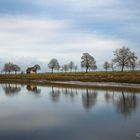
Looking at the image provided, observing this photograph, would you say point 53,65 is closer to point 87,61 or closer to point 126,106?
point 87,61

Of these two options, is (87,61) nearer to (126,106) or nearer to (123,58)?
(123,58)

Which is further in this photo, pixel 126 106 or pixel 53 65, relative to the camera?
pixel 53 65

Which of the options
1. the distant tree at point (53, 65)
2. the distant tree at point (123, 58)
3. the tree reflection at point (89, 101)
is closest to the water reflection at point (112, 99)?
the tree reflection at point (89, 101)

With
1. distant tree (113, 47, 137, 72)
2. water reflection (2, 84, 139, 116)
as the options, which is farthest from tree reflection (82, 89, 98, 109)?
distant tree (113, 47, 137, 72)

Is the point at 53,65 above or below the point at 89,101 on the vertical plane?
above

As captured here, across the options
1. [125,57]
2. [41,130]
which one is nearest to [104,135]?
[41,130]

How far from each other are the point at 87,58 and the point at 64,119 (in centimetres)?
12381

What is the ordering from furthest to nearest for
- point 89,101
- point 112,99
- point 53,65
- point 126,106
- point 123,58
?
point 53,65 → point 123,58 → point 112,99 → point 89,101 → point 126,106

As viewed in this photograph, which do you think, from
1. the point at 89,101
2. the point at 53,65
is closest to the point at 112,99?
the point at 89,101

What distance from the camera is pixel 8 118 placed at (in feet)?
90.0

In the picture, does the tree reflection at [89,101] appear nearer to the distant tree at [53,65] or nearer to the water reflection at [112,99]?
the water reflection at [112,99]

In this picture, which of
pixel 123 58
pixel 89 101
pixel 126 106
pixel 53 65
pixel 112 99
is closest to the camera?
pixel 126 106

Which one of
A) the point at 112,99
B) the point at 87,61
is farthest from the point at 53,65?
the point at 112,99

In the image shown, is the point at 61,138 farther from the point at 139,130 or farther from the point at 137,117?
the point at 137,117
